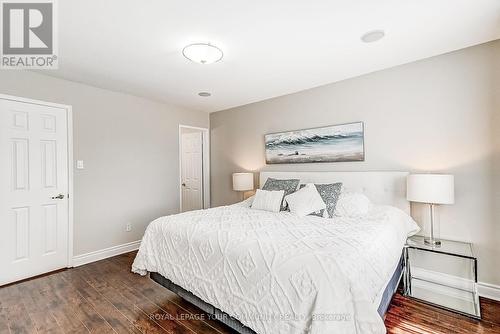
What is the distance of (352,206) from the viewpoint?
2.61 metres

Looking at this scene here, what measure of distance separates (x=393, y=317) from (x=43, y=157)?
4.03 metres

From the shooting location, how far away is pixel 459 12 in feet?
6.11

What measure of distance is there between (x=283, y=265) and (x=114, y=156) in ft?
10.3

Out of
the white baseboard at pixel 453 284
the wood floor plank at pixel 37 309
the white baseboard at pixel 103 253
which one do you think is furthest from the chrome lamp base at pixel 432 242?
the white baseboard at pixel 103 253

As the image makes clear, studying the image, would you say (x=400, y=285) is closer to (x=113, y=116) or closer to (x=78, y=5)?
(x=78, y=5)

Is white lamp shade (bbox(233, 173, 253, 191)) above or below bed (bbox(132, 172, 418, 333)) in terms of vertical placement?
above

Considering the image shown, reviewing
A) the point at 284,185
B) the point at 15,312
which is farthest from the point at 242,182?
the point at 15,312

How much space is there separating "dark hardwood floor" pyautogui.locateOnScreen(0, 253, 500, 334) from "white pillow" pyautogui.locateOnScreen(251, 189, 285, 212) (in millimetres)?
1320

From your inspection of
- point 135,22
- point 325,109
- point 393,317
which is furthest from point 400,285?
point 135,22

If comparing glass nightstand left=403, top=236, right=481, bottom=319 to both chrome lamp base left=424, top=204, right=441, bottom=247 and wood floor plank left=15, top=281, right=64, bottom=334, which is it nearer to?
chrome lamp base left=424, top=204, right=441, bottom=247

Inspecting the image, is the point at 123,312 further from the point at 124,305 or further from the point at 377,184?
the point at 377,184

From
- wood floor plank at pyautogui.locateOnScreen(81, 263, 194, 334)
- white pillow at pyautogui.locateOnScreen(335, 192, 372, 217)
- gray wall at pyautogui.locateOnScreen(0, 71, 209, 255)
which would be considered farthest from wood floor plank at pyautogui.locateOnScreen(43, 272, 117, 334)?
white pillow at pyautogui.locateOnScreen(335, 192, 372, 217)

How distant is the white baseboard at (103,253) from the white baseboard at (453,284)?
12.5 ft

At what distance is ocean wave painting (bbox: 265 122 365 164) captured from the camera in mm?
3146
